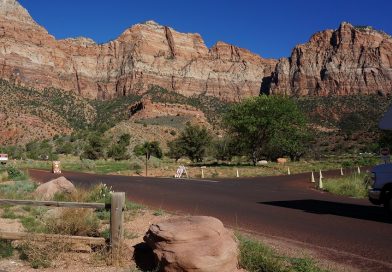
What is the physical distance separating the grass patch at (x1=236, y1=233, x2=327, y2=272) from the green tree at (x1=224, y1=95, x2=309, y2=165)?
37939 mm

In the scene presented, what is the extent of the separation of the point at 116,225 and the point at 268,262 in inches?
102

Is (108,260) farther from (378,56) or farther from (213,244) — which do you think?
(378,56)

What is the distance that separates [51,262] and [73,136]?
9270 centimetres

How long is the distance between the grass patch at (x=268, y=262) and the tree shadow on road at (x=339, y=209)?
17.3ft

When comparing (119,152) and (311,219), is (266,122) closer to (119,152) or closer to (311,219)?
(311,219)

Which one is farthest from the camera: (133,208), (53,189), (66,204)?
(53,189)

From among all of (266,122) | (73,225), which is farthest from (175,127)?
(73,225)

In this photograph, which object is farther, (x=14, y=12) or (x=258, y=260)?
(x=14, y=12)

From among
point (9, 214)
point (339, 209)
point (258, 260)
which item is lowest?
point (258, 260)

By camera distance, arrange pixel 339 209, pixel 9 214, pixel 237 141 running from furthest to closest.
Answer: pixel 237 141 → pixel 339 209 → pixel 9 214

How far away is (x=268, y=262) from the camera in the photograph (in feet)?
22.1

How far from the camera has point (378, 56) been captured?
174m

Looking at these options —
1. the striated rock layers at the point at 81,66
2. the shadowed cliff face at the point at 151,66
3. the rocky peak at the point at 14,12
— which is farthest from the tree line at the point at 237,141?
the rocky peak at the point at 14,12

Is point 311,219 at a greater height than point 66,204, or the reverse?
point 66,204
